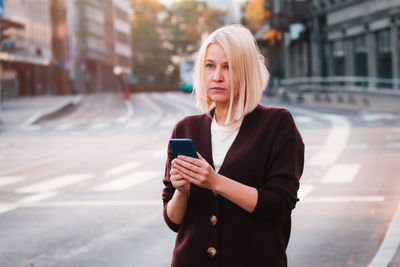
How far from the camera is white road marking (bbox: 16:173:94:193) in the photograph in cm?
1146

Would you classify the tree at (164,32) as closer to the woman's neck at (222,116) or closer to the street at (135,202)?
the street at (135,202)

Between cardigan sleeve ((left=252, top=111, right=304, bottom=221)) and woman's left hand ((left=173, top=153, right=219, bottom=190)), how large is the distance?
8.9 inches

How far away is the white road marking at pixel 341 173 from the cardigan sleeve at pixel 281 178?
8488mm

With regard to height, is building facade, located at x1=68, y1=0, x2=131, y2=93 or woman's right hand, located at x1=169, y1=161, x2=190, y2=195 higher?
building facade, located at x1=68, y1=0, x2=131, y2=93

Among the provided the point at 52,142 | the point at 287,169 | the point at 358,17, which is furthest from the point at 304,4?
the point at 287,169

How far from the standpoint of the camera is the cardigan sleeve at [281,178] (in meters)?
2.90

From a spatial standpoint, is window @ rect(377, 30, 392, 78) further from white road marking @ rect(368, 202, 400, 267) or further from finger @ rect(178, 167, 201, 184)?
finger @ rect(178, 167, 201, 184)

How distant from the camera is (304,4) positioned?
51906 mm

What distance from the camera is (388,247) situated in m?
6.73

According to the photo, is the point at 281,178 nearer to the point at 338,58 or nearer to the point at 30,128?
the point at 30,128

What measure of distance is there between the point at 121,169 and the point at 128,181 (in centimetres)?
175

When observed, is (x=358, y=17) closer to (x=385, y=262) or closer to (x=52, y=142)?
(x=52, y=142)

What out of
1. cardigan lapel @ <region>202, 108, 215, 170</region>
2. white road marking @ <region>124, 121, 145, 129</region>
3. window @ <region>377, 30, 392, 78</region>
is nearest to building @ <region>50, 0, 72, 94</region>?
window @ <region>377, 30, 392, 78</region>

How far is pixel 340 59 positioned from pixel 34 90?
34.0 meters
